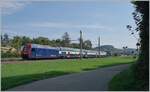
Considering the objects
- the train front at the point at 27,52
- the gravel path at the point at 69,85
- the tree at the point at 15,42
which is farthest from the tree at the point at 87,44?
the gravel path at the point at 69,85

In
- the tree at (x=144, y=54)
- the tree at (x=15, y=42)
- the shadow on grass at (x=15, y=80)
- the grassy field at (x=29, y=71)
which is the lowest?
the shadow on grass at (x=15, y=80)

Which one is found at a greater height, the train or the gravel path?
the train

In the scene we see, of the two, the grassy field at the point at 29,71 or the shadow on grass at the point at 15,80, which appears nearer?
the shadow on grass at the point at 15,80

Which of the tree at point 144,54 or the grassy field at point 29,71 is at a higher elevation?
the tree at point 144,54

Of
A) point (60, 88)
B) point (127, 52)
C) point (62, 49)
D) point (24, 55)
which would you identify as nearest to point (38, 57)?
point (24, 55)

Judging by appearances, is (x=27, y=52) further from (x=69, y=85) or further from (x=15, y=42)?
(x=69, y=85)

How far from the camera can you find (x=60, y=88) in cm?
1697

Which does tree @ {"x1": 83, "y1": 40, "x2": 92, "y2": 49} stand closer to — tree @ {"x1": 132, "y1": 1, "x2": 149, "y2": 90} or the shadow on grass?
the shadow on grass

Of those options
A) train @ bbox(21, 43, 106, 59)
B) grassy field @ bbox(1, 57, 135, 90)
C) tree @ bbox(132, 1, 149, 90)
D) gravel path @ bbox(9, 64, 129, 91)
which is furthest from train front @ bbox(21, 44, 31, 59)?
tree @ bbox(132, 1, 149, 90)

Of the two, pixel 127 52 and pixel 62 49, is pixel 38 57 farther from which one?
pixel 127 52

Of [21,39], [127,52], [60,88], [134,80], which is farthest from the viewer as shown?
[127,52]

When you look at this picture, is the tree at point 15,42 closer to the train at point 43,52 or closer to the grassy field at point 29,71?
the train at point 43,52

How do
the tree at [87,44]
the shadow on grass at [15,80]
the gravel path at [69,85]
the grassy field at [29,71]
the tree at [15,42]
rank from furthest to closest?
the tree at [87,44]
the tree at [15,42]
the grassy field at [29,71]
the shadow on grass at [15,80]
the gravel path at [69,85]

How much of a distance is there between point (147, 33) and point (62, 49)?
67.8 meters
